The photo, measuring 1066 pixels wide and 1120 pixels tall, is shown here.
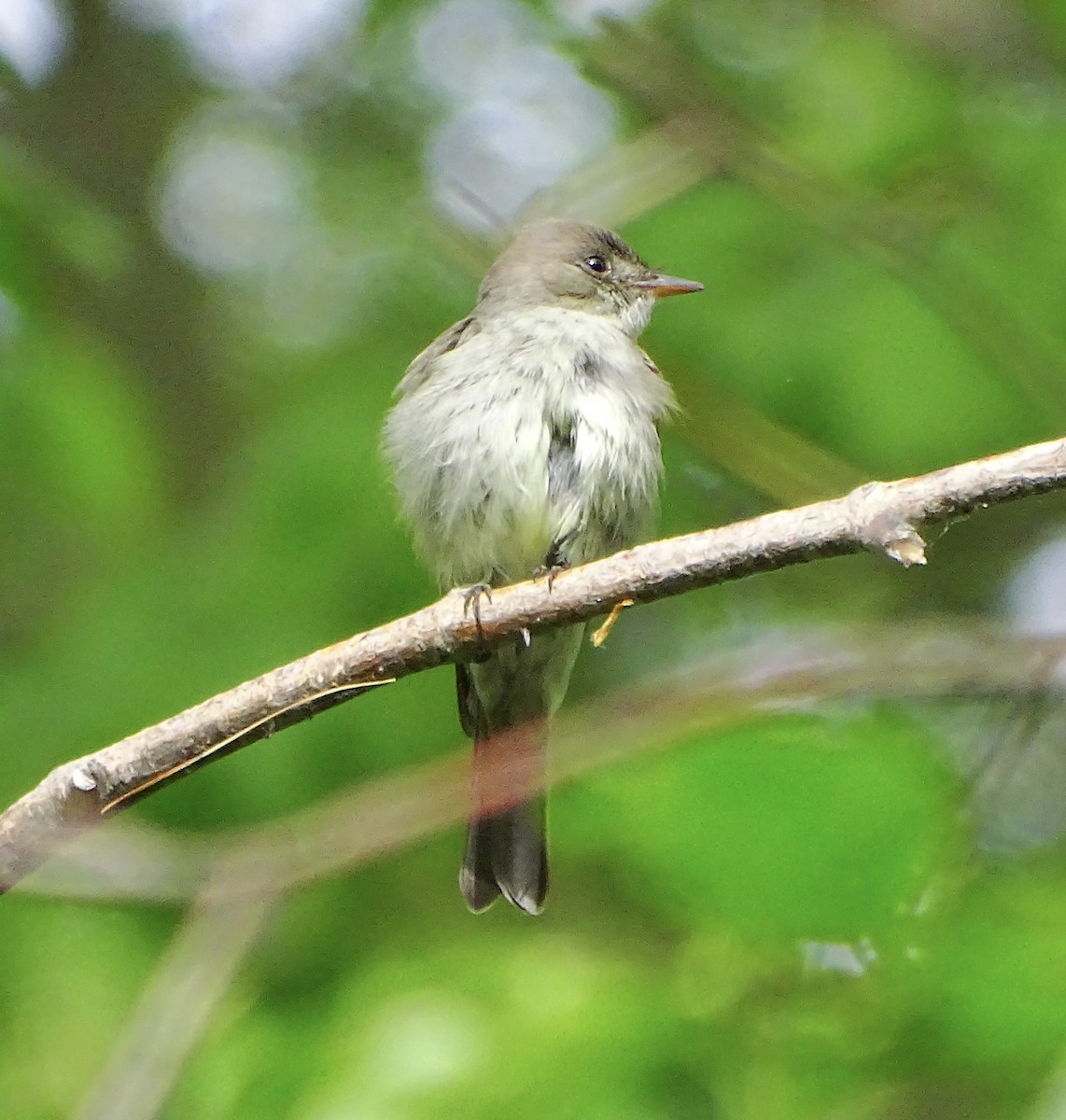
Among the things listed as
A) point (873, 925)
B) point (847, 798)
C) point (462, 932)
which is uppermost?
point (462, 932)

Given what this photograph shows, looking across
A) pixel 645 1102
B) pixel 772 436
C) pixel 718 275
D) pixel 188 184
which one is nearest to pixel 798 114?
pixel 718 275

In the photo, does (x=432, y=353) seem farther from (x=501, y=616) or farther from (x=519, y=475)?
(x=501, y=616)

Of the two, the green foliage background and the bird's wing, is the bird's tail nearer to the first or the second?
the green foliage background

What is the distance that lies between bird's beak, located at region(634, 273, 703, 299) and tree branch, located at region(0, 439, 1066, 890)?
1912mm

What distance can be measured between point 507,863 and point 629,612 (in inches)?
51.3

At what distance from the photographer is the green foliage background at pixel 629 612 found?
2646mm

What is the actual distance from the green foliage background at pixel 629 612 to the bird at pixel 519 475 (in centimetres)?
13

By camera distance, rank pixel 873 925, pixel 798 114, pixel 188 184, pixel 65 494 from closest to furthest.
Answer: pixel 873 925
pixel 65 494
pixel 798 114
pixel 188 184

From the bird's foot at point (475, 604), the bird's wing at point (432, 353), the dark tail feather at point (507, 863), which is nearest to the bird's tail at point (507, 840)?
the dark tail feather at point (507, 863)

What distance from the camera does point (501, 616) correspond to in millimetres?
2562

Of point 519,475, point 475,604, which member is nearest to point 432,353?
point 519,475

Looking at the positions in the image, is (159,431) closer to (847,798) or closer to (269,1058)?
(269,1058)

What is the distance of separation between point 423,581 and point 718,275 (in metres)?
1.17

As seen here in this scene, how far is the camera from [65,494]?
4.28m
